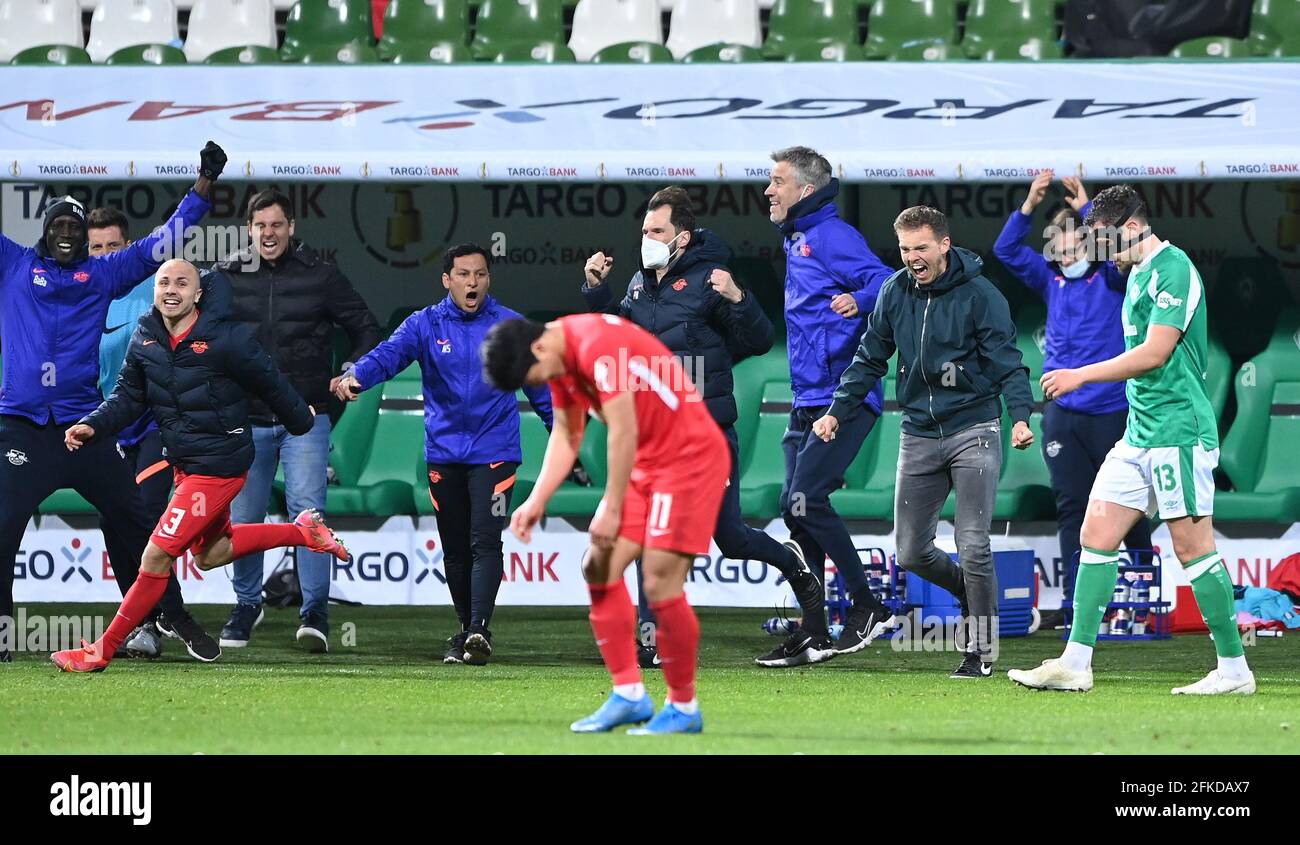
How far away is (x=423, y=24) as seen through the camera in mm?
13609

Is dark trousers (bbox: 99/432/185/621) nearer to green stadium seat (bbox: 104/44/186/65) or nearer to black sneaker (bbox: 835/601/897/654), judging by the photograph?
black sneaker (bbox: 835/601/897/654)

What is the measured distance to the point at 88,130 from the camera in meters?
11.4

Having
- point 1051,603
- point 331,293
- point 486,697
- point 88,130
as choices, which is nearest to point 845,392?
point 486,697

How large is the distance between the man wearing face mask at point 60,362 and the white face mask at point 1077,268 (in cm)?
429

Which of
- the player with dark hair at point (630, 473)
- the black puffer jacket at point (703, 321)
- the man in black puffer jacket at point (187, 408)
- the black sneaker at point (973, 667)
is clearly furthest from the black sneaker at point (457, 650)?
the player with dark hair at point (630, 473)

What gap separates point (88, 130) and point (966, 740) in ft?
23.5

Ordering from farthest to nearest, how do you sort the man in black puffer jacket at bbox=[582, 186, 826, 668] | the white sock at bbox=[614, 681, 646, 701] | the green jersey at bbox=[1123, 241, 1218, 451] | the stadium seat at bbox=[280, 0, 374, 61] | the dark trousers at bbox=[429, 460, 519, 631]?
the stadium seat at bbox=[280, 0, 374, 61] < the dark trousers at bbox=[429, 460, 519, 631] < the man in black puffer jacket at bbox=[582, 186, 826, 668] < the green jersey at bbox=[1123, 241, 1218, 451] < the white sock at bbox=[614, 681, 646, 701]

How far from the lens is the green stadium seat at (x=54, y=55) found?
43.1 ft

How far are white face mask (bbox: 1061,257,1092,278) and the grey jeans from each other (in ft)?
8.09

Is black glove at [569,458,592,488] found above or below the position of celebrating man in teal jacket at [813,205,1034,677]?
below

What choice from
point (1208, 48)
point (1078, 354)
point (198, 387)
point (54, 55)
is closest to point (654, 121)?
point (1078, 354)

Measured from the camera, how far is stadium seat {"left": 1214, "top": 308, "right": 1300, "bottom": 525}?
11945 millimetres

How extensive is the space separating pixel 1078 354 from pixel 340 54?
527 cm

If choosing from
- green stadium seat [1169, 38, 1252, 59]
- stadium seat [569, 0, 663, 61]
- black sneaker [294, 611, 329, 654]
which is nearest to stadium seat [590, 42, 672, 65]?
stadium seat [569, 0, 663, 61]
